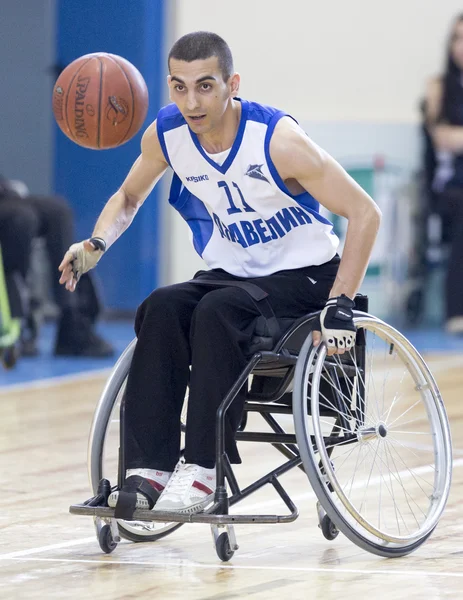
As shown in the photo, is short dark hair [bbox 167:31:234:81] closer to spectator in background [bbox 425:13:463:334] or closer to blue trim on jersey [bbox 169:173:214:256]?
blue trim on jersey [bbox 169:173:214:256]

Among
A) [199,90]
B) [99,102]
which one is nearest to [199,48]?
[199,90]

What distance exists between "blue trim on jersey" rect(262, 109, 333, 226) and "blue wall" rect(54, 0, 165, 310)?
529cm

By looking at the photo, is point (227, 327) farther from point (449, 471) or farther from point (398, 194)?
point (398, 194)

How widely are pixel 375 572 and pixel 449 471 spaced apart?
0.42m

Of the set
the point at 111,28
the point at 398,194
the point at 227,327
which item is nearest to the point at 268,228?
the point at 227,327

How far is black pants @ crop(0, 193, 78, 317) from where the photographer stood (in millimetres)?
6609

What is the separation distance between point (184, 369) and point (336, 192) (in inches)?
19.9

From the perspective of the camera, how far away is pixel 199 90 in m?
2.90

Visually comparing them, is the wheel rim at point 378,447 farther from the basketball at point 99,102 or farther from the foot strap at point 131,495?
the basketball at point 99,102

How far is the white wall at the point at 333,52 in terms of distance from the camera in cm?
830

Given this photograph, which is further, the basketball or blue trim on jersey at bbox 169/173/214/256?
the basketball

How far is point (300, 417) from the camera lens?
2689mm

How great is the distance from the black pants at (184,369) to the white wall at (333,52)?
215 inches

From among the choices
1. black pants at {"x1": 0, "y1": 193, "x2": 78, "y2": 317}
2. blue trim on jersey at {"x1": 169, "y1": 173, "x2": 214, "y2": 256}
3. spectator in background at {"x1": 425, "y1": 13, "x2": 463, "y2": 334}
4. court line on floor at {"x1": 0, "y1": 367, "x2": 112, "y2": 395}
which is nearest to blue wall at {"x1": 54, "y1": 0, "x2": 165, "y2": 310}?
black pants at {"x1": 0, "y1": 193, "x2": 78, "y2": 317}
